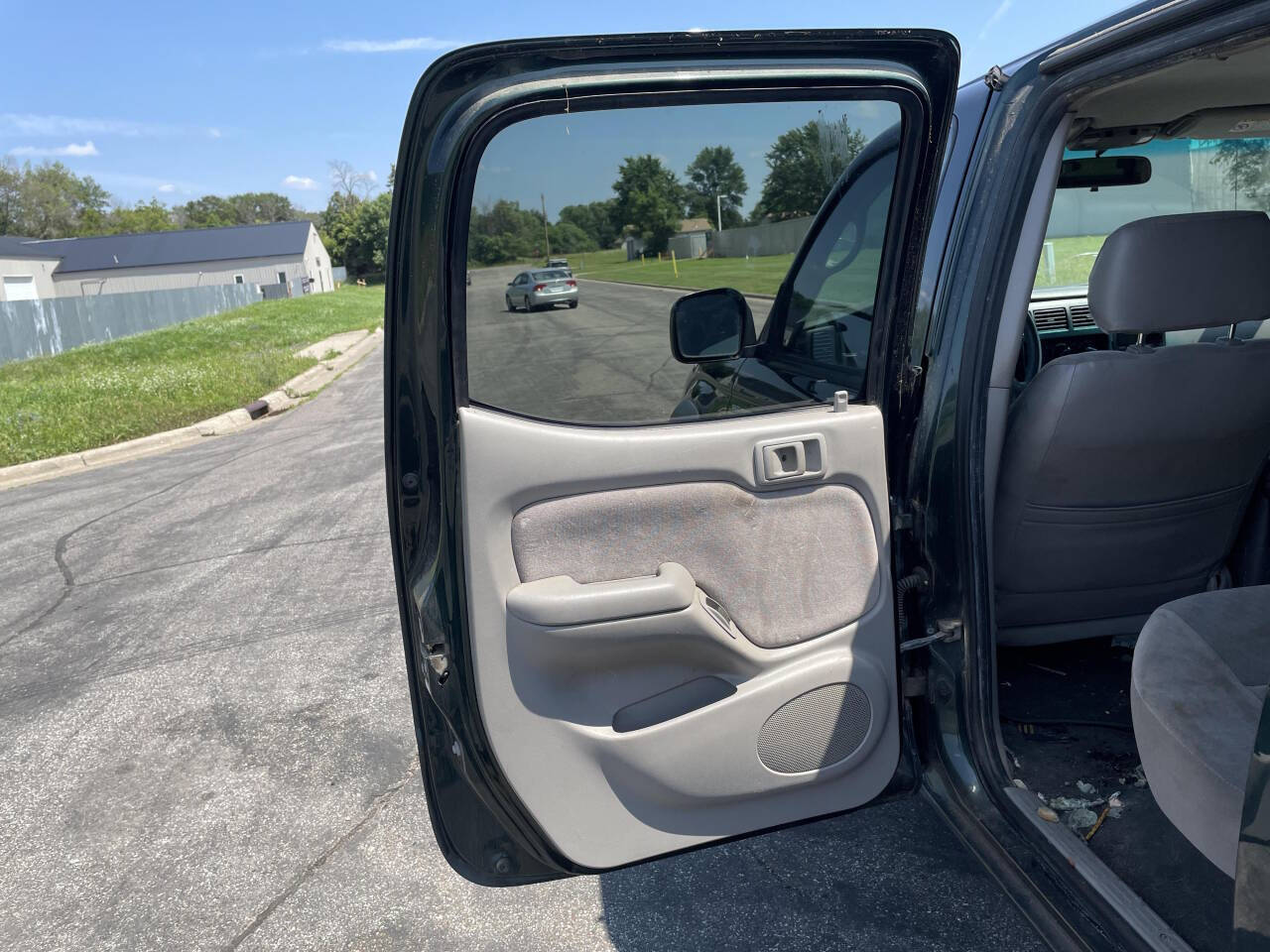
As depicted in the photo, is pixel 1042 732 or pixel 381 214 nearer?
pixel 1042 732

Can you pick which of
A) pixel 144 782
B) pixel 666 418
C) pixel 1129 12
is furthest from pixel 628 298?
pixel 144 782

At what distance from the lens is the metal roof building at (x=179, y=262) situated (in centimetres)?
6028

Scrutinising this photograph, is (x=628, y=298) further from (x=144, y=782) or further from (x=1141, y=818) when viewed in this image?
(x=144, y=782)

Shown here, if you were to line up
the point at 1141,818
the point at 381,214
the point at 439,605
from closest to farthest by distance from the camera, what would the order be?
1. the point at 439,605
2. the point at 1141,818
3. the point at 381,214

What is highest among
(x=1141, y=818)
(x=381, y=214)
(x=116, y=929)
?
(x=381, y=214)

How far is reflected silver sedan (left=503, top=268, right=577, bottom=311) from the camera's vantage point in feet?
6.15

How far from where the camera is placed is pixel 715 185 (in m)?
2.00

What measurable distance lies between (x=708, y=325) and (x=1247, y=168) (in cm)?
252

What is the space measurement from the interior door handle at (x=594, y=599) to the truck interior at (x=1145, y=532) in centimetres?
88

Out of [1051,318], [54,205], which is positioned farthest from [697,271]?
[54,205]

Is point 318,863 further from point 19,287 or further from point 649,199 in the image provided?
point 19,287

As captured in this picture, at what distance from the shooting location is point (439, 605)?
1868mm

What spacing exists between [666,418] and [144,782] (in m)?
2.68

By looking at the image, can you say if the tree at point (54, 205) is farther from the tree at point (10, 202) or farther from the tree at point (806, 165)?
the tree at point (806, 165)
